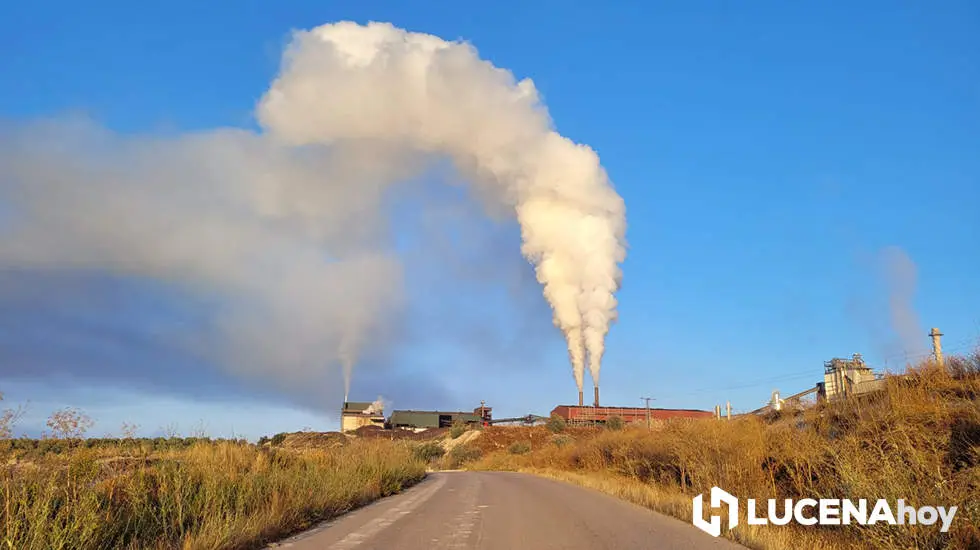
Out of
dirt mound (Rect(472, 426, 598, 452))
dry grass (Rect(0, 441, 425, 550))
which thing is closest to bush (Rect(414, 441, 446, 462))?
dirt mound (Rect(472, 426, 598, 452))

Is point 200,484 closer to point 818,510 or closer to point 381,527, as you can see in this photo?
point 381,527

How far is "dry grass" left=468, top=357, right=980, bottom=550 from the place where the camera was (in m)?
9.17

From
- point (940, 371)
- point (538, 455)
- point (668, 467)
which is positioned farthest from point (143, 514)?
point (538, 455)

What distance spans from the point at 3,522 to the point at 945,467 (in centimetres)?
1335

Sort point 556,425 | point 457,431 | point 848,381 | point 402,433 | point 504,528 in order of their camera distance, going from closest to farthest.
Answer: point 504,528
point 848,381
point 556,425
point 457,431
point 402,433

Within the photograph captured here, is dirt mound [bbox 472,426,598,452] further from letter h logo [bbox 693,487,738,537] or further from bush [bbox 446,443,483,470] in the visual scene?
letter h logo [bbox 693,487,738,537]

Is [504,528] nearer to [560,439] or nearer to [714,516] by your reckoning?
[714,516]

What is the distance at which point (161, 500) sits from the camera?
34.4ft

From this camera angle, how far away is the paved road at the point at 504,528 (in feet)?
32.4

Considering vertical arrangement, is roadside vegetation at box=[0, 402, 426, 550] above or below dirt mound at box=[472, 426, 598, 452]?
above

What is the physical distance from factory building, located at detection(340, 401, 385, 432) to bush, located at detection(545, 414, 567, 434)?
2841 centimetres

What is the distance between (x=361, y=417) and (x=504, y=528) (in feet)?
277

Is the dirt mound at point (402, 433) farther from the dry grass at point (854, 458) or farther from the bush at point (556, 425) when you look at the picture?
the dry grass at point (854, 458)

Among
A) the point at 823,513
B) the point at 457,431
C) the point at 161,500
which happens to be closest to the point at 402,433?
the point at 457,431
